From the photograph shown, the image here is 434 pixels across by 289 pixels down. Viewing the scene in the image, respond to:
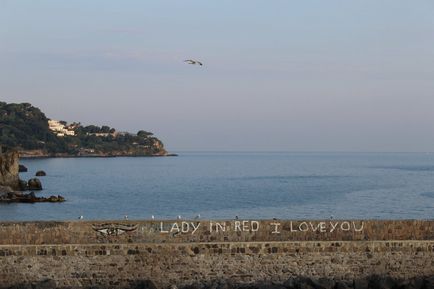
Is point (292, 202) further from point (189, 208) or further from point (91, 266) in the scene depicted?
point (91, 266)

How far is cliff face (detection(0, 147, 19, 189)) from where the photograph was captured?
3108 inches

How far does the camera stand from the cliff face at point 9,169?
259ft

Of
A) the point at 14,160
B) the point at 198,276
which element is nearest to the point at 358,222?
the point at 198,276

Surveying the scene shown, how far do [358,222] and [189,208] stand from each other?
131ft

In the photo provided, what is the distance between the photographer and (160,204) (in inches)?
2606

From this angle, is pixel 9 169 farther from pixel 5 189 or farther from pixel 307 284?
pixel 307 284

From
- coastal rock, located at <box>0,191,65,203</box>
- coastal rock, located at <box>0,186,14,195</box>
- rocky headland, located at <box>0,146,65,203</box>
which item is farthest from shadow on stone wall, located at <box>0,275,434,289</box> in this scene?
rocky headland, located at <box>0,146,65,203</box>

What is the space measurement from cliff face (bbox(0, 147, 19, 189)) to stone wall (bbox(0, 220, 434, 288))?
198 ft

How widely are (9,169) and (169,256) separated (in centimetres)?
6403

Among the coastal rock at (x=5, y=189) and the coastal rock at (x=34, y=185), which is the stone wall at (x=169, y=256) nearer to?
the coastal rock at (x=5, y=189)

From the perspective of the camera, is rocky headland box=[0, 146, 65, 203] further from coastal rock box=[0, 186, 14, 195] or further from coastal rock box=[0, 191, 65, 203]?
coastal rock box=[0, 191, 65, 203]

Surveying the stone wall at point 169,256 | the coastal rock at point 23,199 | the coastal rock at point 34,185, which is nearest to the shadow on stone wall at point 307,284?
the stone wall at point 169,256

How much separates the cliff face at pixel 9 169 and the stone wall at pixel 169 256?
6050 cm

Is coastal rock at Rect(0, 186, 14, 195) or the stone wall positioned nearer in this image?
the stone wall
